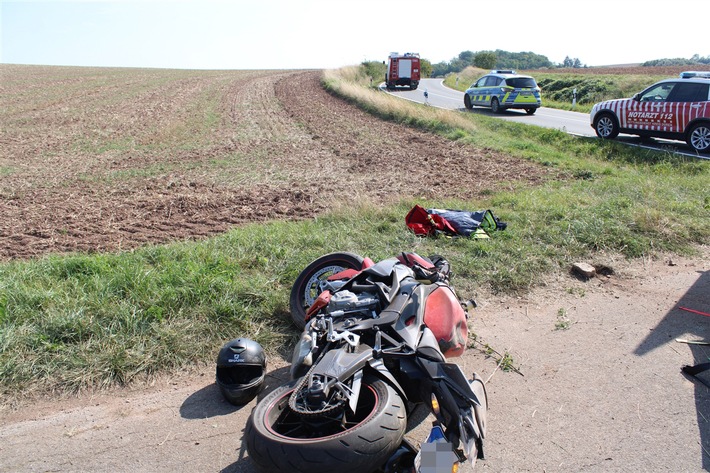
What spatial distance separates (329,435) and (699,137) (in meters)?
14.0

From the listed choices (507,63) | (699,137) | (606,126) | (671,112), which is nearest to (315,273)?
(699,137)

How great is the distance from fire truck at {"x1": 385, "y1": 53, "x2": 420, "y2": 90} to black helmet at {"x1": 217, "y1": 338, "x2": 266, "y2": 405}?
39.1 meters

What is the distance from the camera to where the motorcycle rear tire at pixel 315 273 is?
189 inches

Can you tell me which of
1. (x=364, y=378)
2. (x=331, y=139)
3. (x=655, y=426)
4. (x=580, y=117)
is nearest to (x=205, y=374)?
(x=364, y=378)

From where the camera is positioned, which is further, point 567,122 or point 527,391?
point 567,122

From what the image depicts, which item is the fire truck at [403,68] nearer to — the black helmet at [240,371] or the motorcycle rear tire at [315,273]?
the motorcycle rear tire at [315,273]

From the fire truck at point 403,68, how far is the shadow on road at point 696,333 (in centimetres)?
3706

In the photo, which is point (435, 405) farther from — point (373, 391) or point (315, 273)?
point (315, 273)

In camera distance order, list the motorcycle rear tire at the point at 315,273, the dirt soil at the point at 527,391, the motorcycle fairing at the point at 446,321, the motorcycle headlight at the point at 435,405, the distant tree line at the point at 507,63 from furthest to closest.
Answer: the distant tree line at the point at 507,63, the motorcycle rear tire at the point at 315,273, the motorcycle fairing at the point at 446,321, the dirt soil at the point at 527,391, the motorcycle headlight at the point at 435,405

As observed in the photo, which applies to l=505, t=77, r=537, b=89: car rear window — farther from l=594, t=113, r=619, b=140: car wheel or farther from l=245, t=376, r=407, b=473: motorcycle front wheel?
l=245, t=376, r=407, b=473: motorcycle front wheel

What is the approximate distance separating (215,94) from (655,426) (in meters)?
34.0

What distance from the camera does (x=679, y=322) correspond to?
4.83 meters

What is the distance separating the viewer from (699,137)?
43.4 ft

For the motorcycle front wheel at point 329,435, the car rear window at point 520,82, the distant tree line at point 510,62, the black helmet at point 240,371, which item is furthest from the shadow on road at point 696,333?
the distant tree line at point 510,62
